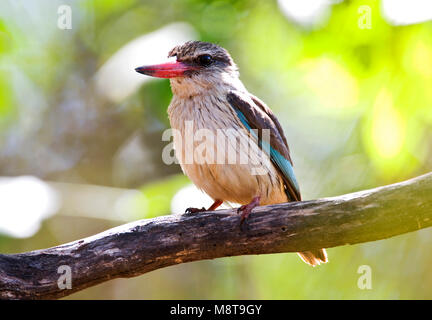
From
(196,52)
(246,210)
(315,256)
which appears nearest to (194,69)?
(196,52)

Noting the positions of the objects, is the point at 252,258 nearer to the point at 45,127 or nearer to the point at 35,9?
the point at 45,127

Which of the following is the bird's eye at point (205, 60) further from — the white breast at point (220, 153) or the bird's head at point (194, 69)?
the white breast at point (220, 153)

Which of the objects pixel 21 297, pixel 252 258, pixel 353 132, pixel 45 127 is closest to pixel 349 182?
pixel 353 132

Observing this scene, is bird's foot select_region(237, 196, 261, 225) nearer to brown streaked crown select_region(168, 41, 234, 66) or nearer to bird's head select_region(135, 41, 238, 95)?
bird's head select_region(135, 41, 238, 95)

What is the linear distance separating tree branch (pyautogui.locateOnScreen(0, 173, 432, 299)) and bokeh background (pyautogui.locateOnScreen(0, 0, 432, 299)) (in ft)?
3.33

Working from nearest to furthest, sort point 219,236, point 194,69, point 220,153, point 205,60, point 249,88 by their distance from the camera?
point 219,236, point 220,153, point 194,69, point 205,60, point 249,88

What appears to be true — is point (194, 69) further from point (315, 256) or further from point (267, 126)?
point (315, 256)

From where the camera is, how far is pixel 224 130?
4.16 metres

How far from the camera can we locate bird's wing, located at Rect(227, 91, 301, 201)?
14.2 feet

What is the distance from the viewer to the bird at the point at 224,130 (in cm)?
418

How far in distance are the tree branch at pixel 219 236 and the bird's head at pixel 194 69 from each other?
112 centimetres

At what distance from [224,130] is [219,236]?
2.72 ft

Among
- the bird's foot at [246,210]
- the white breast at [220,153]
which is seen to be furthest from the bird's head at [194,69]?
the bird's foot at [246,210]

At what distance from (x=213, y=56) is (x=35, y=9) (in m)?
3.68
